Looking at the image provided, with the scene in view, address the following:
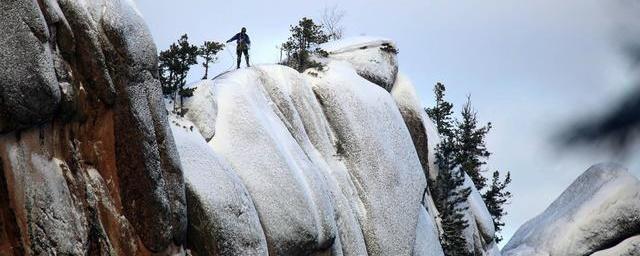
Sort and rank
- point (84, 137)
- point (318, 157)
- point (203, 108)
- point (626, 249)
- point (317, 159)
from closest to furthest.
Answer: point (84, 137) → point (203, 108) → point (317, 159) → point (318, 157) → point (626, 249)

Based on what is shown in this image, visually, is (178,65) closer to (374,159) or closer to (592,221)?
(374,159)

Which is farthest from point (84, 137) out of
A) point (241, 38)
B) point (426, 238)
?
point (426, 238)

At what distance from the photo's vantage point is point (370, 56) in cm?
3391

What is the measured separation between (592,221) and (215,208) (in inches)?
844

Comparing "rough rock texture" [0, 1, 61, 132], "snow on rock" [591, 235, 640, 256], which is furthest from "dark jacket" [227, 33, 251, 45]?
"snow on rock" [591, 235, 640, 256]

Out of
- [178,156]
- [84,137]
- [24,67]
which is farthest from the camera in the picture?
[178,156]

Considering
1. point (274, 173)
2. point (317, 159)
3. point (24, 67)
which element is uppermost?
point (24, 67)

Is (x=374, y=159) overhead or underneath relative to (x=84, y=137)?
underneath

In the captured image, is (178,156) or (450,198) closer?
(178,156)

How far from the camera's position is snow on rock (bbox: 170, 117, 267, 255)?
21.8m

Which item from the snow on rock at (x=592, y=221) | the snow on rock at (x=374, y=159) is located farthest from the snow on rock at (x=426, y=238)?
the snow on rock at (x=592, y=221)

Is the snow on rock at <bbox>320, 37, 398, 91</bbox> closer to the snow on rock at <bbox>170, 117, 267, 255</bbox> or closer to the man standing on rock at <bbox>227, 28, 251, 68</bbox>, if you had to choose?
the man standing on rock at <bbox>227, 28, 251, 68</bbox>

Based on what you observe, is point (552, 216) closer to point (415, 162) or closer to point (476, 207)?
point (476, 207)

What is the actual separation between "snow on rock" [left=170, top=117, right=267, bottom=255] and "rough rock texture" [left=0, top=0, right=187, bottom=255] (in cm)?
50
